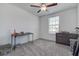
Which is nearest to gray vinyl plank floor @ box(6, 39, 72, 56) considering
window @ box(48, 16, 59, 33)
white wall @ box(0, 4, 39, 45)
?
white wall @ box(0, 4, 39, 45)

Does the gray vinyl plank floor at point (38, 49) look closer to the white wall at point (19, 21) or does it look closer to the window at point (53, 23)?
the white wall at point (19, 21)

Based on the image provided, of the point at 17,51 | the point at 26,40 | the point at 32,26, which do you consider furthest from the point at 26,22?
the point at 17,51

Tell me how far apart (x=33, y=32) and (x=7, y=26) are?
667mm

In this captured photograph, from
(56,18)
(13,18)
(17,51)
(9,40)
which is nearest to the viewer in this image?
(13,18)

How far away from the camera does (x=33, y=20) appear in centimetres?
169

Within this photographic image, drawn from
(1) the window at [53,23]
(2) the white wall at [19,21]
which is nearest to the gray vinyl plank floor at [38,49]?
(2) the white wall at [19,21]

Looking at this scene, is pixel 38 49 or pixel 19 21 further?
pixel 38 49

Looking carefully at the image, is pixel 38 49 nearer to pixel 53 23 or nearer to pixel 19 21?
pixel 53 23

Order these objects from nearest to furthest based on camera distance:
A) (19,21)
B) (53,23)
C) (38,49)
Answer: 1. (19,21)
2. (53,23)
3. (38,49)

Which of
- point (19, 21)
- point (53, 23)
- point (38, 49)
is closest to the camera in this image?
point (19, 21)

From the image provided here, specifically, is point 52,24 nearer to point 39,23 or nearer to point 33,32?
point 39,23

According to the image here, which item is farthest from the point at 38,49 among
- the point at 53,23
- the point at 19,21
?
the point at 19,21

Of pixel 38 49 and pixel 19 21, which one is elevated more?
pixel 19 21

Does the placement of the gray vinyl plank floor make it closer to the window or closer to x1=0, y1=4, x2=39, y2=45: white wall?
x1=0, y1=4, x2=39, y2=45: white wall
